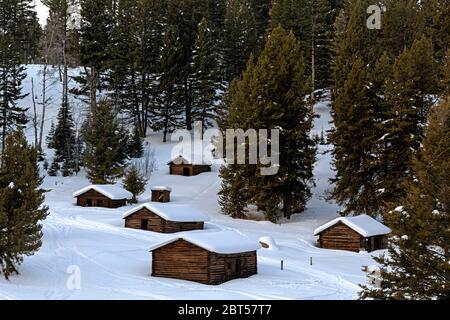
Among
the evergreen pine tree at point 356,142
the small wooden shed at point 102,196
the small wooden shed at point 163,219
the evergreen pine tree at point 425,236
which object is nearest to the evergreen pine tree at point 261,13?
the evergreen pine tree at point 356,142

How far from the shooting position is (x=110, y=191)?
47.7 meters

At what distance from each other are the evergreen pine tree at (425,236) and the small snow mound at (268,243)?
15.6 metres

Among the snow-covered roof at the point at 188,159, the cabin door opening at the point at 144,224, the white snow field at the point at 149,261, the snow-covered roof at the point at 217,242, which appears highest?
the snow-covered roof at the point at 188,159

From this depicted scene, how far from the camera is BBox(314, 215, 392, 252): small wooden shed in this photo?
37750 mm

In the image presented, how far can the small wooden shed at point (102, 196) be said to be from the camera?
4772 centimetres

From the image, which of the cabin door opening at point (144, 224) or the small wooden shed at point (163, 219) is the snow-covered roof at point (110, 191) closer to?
the small wooden shed at point (163, 219)

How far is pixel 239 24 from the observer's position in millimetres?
74875

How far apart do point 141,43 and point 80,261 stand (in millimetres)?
42553

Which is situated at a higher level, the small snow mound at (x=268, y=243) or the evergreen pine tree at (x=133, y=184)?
the evergreen pine tree at (x=133, y=184)

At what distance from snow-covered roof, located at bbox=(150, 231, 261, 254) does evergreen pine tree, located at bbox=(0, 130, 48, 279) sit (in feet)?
19.6

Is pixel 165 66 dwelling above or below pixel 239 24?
below

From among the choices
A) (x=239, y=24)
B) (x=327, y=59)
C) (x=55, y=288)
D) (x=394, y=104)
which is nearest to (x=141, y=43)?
(x=239, y=24)

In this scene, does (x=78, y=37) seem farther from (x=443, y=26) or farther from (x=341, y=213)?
(x=443, y=26)

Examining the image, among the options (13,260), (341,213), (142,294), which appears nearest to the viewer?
(142,294)
